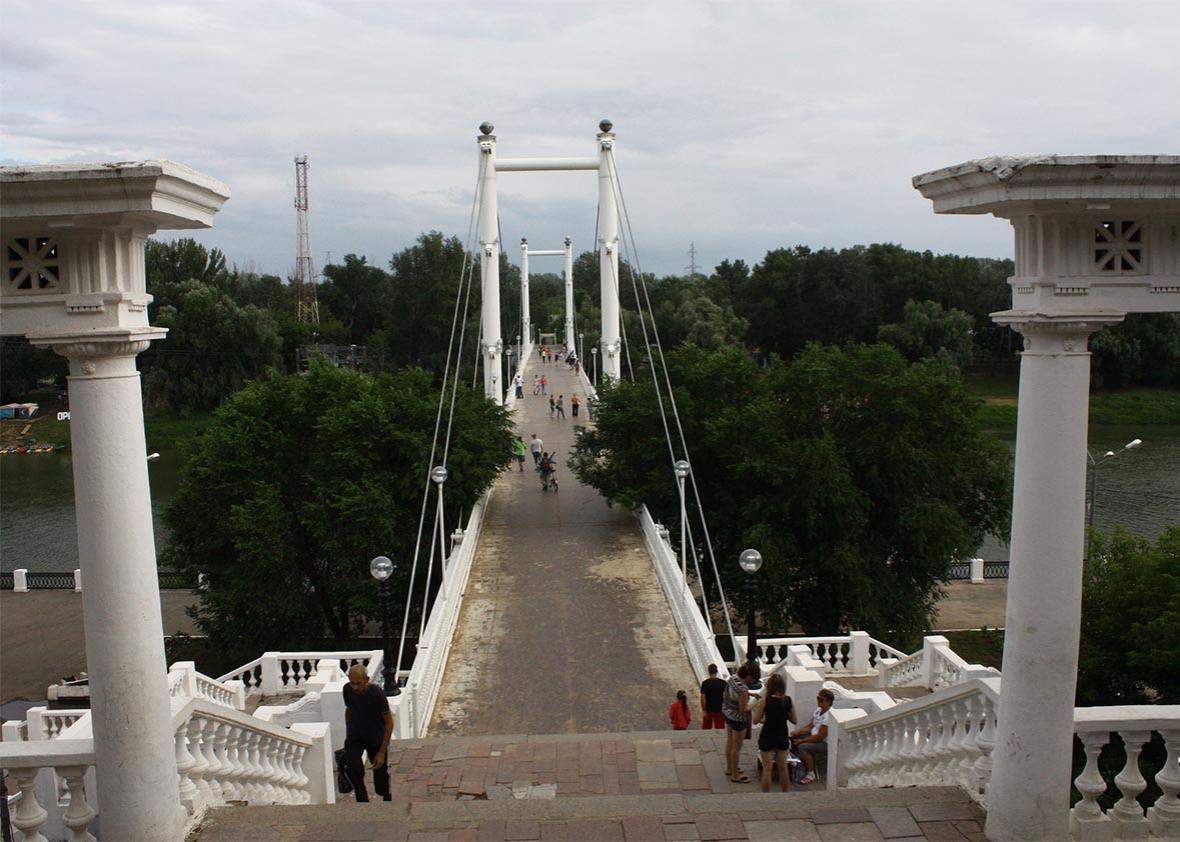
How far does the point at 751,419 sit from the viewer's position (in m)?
20.8

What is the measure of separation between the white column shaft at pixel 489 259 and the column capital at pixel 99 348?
27.0 metres

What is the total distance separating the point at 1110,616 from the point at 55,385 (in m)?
64.8

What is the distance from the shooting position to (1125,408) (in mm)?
52500

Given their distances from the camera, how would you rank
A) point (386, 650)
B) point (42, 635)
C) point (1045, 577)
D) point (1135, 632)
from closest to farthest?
point (1045, 577) → point (386, 650) → point (1135, 632) → point (42, 635)

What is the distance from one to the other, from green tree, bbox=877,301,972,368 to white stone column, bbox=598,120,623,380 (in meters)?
26.3

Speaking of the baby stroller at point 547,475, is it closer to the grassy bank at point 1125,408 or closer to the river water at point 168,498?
the river water at point 168,498

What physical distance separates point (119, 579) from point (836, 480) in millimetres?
16339

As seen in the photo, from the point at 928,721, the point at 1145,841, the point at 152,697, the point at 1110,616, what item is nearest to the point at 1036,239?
the point at 1145,841

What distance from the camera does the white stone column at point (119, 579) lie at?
437 centimetres

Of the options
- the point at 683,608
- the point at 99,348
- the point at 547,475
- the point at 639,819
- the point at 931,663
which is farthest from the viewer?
the point at 547,475

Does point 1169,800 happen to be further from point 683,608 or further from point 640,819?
point 683,608

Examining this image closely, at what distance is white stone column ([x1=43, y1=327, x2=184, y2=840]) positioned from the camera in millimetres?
4371

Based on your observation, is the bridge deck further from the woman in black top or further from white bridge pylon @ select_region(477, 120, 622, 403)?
white bridge pylon @ select_region(477, 120, 622, 403)

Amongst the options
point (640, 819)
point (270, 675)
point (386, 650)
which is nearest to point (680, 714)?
point (386, 650)
